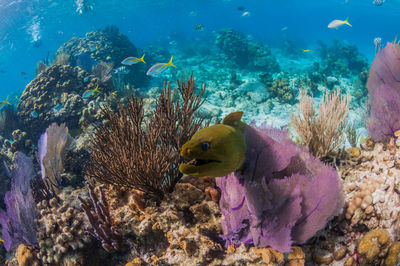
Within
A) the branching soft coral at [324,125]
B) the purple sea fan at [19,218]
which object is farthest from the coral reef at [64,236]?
the branching soft coral at [324,125]

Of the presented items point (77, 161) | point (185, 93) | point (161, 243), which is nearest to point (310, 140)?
point (185, 93)

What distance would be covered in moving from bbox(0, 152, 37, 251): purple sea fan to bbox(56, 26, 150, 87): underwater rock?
10.4 m

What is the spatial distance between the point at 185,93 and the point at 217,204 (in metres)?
1.65

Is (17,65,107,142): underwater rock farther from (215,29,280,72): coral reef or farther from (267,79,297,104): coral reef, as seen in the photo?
(215,29,280,72): coral reef

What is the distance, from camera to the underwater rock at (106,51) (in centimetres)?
1354

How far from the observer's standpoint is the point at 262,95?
10.7 m

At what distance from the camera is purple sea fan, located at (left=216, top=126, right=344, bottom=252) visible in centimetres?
179

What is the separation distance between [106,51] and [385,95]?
49.1 ft

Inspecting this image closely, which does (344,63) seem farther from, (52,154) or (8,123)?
(8,123)

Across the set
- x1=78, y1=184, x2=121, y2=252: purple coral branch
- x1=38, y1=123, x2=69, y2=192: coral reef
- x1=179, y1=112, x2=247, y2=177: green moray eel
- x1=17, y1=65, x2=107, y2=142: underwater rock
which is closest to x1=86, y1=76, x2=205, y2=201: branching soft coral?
x1=78, y1=184, x2=121, y2=252: purple coral branch

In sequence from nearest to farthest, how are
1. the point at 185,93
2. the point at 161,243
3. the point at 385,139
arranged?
the point at 161,243 < the point at 385,139 < the point at 185,93

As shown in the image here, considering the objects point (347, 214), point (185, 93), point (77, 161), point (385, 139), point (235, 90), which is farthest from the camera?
point (235, 90)

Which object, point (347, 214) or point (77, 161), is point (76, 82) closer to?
point (77, 161)

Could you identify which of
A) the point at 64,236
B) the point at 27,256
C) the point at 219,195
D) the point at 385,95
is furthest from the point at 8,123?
the point at 385,95
